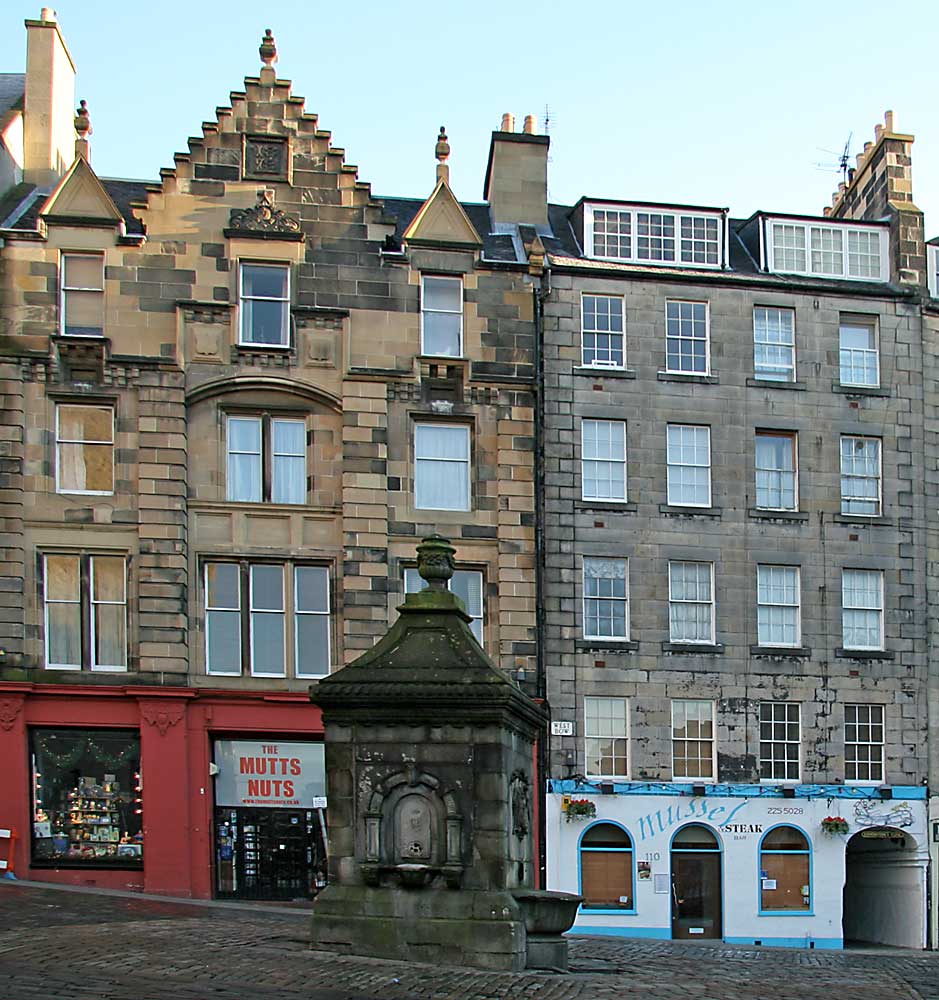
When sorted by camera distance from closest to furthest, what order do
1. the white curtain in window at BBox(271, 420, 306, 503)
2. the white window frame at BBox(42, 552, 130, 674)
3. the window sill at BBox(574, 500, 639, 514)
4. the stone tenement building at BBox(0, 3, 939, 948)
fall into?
the white window frame at BBox(42, 552, 130, 674) → the stone tenement building at BBox(0, 3, 939, 948) → the white curtain in window at BBox(271, 420, 306, 503) → the window sill at BBox(574, 500, 639, 514)

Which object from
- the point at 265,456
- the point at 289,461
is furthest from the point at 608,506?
the point at 265,456

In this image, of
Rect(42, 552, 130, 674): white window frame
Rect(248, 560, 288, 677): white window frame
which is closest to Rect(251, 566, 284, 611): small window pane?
Rect(248, 560, 288, 677): white window frame

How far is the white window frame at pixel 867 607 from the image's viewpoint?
40.4m

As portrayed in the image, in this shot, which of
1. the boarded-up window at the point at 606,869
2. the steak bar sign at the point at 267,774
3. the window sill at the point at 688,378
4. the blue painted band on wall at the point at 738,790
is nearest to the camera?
the steak bar sign at the point at 267,774

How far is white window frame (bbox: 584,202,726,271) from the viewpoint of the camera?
4128 cm

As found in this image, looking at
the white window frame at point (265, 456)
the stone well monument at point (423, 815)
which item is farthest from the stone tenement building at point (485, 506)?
the stone well monument at point (423, 815)

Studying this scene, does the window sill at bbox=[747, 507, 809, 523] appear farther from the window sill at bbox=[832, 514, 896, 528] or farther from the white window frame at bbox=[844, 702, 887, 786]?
the white window frame at bbox=[844, 702, 887, 786]

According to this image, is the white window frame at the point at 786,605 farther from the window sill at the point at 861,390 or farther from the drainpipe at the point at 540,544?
the drainpipe at the point at 540,544

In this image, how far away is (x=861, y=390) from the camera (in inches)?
1619

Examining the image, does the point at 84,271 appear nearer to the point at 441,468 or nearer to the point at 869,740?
the point at 441,468

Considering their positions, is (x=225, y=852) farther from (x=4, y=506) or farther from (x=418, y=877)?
(x=418, y=877)

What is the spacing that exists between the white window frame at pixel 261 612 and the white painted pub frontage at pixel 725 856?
6068 millimetres

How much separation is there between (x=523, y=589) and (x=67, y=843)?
10821mm

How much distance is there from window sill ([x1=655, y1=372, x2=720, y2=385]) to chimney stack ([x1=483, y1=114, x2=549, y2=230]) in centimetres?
480
